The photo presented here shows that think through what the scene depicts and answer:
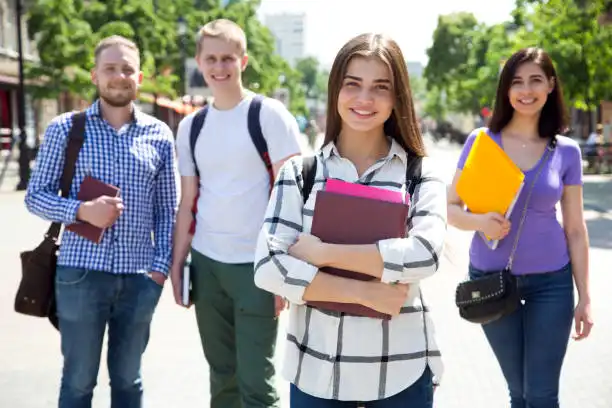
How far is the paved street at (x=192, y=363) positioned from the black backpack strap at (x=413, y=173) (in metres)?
1.10

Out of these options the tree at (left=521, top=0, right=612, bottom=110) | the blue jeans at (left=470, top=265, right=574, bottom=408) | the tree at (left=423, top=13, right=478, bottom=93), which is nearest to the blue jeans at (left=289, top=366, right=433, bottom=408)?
the blue jeans at (left=470, top=265, right=574, bottom=408)

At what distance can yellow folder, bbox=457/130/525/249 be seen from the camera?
3125mm

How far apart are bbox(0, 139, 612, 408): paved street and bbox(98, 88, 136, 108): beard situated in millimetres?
1591

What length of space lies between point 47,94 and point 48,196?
2446 cm

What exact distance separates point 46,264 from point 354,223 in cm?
171

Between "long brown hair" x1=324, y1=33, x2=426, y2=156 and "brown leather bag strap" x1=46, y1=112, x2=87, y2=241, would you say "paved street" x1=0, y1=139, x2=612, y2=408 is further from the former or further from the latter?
"brown leather bag strap" x1=46, y1=112, x2=87, y2=241

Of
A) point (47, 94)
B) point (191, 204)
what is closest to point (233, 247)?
point (191, 204)

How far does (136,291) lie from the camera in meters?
3.23

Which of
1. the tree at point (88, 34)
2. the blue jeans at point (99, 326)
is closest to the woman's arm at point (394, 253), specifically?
the blue jeans at point (99, 326)

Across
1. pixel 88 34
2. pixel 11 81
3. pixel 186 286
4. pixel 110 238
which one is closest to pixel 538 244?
pixel 186 286

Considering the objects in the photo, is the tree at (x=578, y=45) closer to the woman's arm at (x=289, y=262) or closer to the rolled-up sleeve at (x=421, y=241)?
the rolled-up sleeve at (x=421, y=241)

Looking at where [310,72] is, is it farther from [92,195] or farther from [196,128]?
[92,195]

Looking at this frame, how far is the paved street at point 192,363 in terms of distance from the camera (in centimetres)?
454

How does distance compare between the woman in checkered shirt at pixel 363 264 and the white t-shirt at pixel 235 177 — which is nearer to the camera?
the woman in checkered shirt at pixel 363 264
